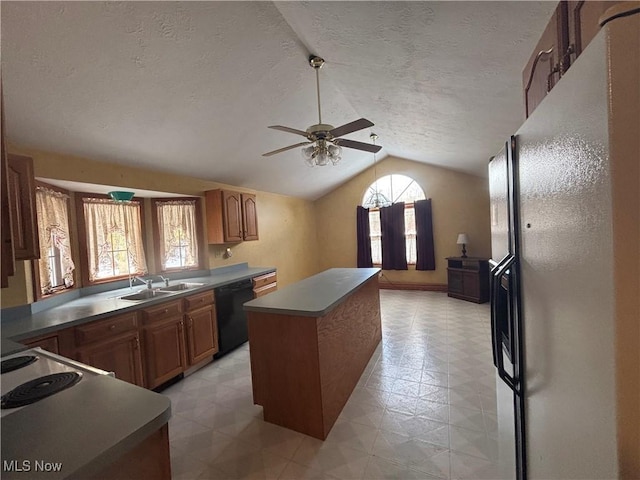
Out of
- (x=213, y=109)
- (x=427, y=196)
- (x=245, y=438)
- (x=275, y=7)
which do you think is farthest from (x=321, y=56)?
(x=427, y=196)

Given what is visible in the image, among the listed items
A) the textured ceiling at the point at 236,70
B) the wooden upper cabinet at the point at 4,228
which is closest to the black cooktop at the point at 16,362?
the wooden upper cabinet at the point at 4,228

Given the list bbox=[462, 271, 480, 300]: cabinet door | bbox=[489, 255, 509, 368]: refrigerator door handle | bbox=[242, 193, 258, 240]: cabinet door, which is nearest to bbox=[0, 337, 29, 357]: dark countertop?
bbox=[489, 255, 509, 368]: refrigerator door handle

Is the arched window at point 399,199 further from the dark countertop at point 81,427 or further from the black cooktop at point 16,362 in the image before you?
the dark countertop at point 81,427

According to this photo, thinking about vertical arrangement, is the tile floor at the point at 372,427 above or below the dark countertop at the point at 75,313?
below

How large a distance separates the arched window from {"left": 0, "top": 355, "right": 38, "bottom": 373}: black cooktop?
5599mm

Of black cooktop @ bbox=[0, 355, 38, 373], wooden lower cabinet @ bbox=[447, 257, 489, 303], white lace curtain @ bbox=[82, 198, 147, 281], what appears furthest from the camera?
wooden lower cabinet @ bbox=[447, 257, 489, 303]

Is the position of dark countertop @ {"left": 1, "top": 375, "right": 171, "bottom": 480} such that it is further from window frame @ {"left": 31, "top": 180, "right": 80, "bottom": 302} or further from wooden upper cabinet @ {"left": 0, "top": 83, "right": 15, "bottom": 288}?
window frame @ {"left": 31, "top": 180, "right": 80, "bottom": 302}

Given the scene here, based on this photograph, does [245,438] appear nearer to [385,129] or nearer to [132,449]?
[132,449]

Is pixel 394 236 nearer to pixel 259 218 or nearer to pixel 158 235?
pixel 259 218

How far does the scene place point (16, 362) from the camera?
1.27 metres

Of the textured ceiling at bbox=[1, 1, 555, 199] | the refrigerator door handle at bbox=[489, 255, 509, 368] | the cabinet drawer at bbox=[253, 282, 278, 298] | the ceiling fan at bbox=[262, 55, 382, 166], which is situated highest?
the textured ceiling at bbox=[1, 1, 555, 199]

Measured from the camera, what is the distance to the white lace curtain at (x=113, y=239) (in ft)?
10.1

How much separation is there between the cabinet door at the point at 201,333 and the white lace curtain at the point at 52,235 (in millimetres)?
1220

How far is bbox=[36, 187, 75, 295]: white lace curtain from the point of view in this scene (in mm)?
2521
